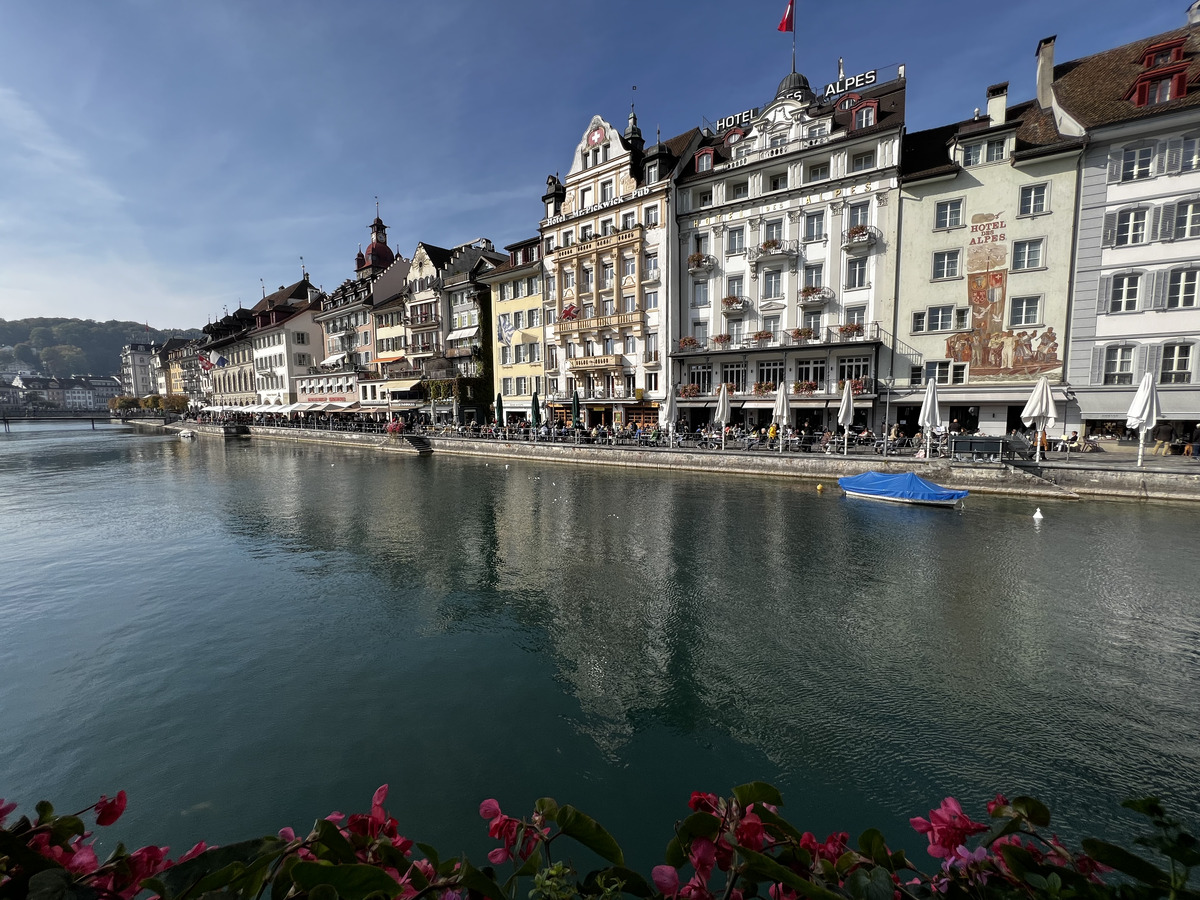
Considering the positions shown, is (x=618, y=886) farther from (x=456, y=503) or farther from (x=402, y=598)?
(x=456, y=503)

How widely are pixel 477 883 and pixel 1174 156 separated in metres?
40.4

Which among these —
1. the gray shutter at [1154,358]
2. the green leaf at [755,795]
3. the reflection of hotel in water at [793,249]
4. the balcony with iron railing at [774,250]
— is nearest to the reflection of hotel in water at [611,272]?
the reflection of hotel in water at [793,249]

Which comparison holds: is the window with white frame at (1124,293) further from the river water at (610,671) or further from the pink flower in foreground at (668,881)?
the pink flower in foreground at (668,881)

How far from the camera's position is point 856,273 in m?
35.2

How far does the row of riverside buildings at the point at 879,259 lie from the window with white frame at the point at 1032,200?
11cm

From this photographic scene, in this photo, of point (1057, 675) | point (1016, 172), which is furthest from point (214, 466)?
point (1016, 172)

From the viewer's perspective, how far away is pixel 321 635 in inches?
439

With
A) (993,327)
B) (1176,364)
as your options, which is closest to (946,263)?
(993,327)

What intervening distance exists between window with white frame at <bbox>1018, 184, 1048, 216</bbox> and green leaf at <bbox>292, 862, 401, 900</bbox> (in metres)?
40.0

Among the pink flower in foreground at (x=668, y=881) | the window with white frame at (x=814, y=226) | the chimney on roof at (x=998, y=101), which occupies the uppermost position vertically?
the chimney on roof at (x=998, y=101)

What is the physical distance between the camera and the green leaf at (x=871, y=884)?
181 cm

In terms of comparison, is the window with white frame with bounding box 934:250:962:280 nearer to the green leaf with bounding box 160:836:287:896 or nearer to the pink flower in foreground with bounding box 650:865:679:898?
the pink flower in foreground with bounding box 650:865:679:898

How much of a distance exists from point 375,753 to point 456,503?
18.1m

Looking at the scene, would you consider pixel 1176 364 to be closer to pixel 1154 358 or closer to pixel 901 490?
pixel 1154 358
